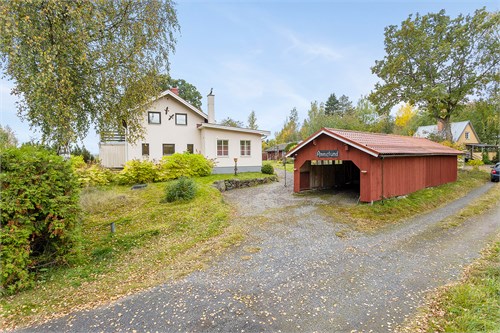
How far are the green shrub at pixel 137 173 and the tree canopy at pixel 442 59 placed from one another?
77.4ft

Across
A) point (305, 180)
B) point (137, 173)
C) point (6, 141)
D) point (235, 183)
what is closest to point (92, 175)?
point (137, 173)

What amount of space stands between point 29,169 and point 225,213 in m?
6.39

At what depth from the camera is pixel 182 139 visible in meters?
18.8

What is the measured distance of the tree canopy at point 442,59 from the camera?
69.2 feet

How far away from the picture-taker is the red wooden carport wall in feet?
35.7

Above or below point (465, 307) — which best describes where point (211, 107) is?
above

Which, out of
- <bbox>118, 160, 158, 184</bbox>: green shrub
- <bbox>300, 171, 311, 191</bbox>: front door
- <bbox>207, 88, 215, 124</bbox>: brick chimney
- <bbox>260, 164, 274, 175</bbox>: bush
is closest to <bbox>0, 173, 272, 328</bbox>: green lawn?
<bbox>118, 160, 158, 184</bbox>: green shrub

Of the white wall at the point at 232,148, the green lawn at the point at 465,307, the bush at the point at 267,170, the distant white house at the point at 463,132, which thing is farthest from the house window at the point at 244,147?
the distant white house at the point at 463,132

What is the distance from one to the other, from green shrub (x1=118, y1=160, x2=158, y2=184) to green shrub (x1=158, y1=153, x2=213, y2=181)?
0.49 m

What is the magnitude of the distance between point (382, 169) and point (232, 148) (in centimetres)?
1127

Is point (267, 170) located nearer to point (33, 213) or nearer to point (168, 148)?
point (168, 148)

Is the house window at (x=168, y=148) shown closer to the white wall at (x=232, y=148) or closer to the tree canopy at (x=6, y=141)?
the white wall at (x=232, y=148)

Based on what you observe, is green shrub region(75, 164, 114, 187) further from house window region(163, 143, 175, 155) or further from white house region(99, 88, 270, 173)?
house window region(163, 143, 175, 155)

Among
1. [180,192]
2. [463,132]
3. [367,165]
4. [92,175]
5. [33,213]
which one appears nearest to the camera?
[33,213]
